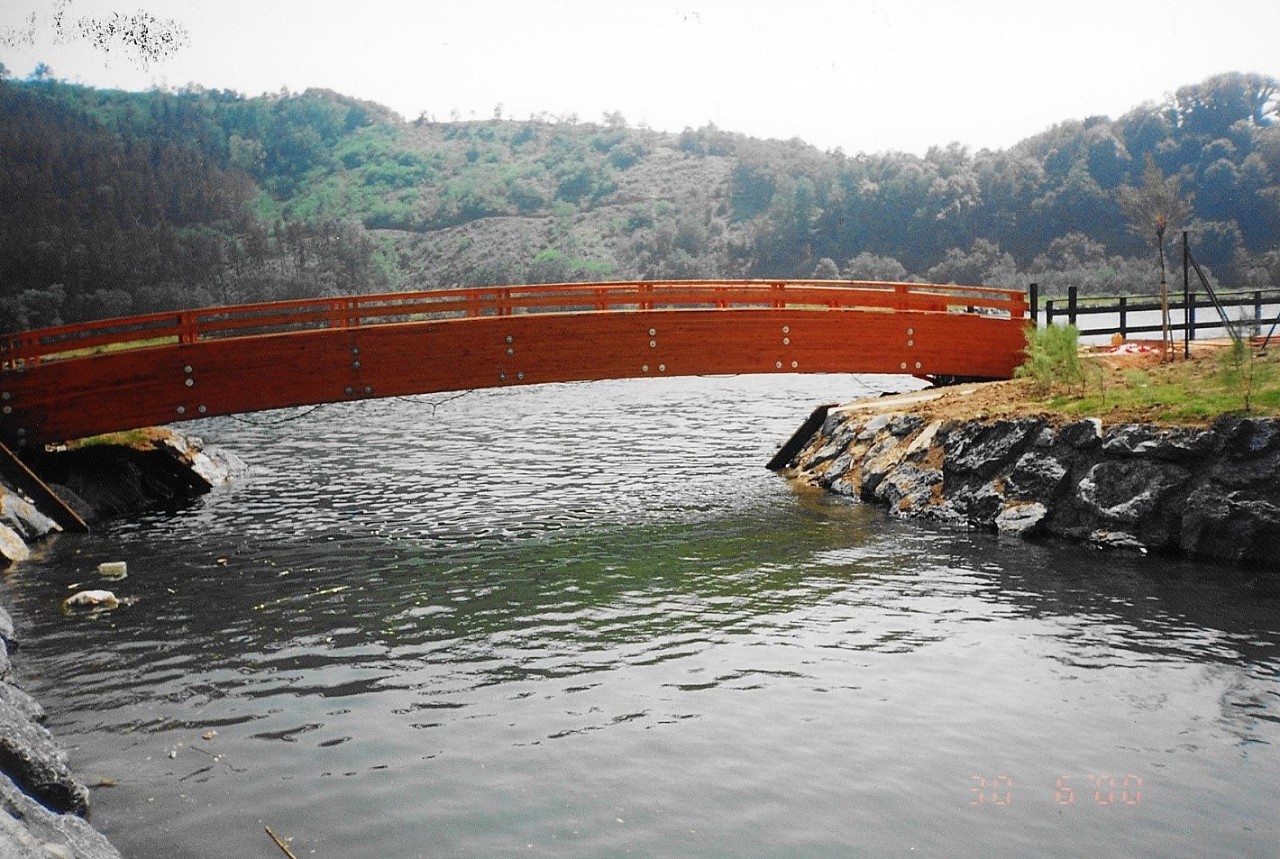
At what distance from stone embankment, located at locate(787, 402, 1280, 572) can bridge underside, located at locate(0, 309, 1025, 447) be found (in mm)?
3235

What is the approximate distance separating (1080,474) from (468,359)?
10.7 meters

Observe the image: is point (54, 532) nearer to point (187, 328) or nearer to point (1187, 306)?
point (187, 328)

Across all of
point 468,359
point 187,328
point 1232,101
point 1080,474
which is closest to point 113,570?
point 187,328

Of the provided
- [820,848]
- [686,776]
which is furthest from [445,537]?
[820,848]

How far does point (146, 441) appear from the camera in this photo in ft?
72.9

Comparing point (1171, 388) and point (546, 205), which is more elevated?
point (546, 205)

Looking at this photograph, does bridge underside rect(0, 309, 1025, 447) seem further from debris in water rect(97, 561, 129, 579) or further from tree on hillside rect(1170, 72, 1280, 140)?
tree on hillside rect(1170, 72, 1280, 140)

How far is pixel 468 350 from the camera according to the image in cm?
2123

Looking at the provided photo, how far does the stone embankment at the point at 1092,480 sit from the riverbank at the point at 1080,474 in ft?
0.05

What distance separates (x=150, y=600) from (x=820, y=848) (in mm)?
9761

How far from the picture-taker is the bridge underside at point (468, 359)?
1966 centimetres

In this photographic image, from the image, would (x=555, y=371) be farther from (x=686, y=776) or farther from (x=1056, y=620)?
(x=686, y=776)

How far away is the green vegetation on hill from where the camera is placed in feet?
220
